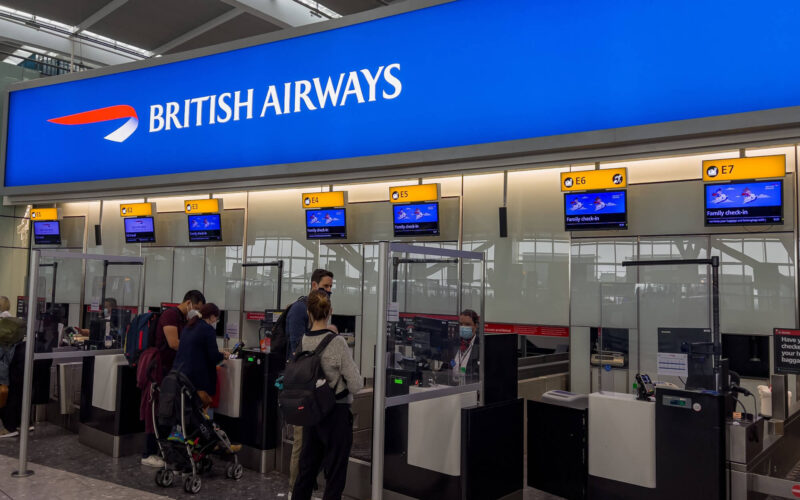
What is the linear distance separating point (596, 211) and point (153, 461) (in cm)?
475

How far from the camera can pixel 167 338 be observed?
552cm

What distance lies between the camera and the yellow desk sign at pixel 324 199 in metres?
7.99

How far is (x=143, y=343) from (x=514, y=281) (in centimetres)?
410

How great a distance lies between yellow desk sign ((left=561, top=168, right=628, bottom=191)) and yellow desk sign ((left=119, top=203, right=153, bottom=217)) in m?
6.67

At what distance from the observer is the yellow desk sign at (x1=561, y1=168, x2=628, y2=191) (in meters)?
6.04

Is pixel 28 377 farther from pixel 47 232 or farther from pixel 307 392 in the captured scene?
pixel 47 232

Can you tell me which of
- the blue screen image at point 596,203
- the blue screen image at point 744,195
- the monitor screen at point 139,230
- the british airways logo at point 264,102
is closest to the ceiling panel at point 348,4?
the british airways logo at point 264,102

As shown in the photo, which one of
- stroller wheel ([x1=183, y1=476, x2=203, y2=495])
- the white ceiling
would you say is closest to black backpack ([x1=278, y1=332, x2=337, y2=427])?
stroller wheel ([x1=183, y1=476, x2=203, y2=495])

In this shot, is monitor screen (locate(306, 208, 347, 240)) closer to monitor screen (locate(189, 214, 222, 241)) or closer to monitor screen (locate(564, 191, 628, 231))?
monitor screen (locate(189, 214, 222, 241))

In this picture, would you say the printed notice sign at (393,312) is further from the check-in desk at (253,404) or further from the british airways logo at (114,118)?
the british airways logo at (114,118)

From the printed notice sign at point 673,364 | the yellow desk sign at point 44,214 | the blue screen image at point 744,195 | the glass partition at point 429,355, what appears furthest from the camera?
the yellow desk sign at point 44,214

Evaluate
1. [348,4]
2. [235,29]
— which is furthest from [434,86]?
[235,29]

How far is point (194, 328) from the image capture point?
517 centimetres

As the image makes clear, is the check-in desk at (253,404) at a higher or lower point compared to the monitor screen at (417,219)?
lower
